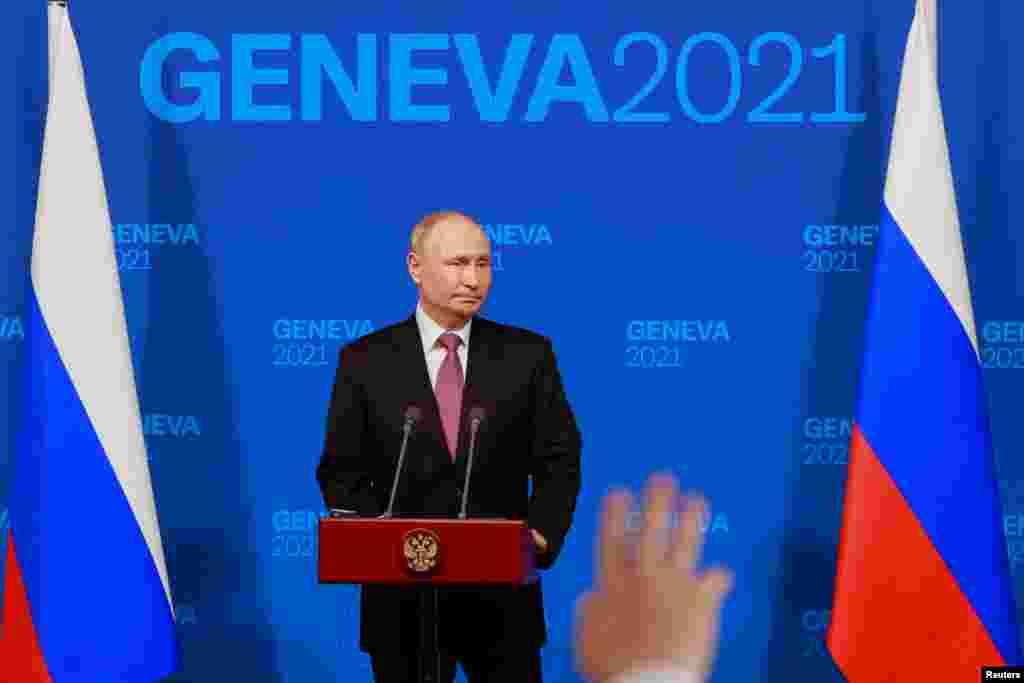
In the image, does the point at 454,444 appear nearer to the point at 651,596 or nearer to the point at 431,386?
the point at 431,386

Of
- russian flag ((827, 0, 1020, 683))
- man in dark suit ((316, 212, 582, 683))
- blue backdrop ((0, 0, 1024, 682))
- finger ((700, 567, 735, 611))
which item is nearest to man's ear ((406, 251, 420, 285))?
man in dark suit ((316, 212, 582, 683))

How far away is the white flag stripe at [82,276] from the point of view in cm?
474

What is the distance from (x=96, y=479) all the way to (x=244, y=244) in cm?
102

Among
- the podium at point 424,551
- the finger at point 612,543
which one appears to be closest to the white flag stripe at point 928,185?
the finger at point 612,543

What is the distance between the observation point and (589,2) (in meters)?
5.34

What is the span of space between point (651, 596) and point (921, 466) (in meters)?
1.06

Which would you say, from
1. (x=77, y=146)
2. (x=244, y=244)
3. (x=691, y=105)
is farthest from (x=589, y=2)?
(x=77, y=146)

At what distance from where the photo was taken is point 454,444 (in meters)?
3.92

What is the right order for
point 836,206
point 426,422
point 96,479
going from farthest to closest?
point 836,206, point 96,479, point 426,422

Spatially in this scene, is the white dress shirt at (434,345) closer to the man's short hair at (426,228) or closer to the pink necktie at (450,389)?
the pink necktie at (450,389)

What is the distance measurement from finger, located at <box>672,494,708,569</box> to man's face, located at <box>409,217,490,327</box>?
5.38 feet

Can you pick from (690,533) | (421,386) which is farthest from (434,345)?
(690,533)

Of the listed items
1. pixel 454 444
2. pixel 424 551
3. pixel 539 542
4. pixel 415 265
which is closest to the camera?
pixel 424 551

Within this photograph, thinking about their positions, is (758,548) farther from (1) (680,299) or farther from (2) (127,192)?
(2) (127,192)
